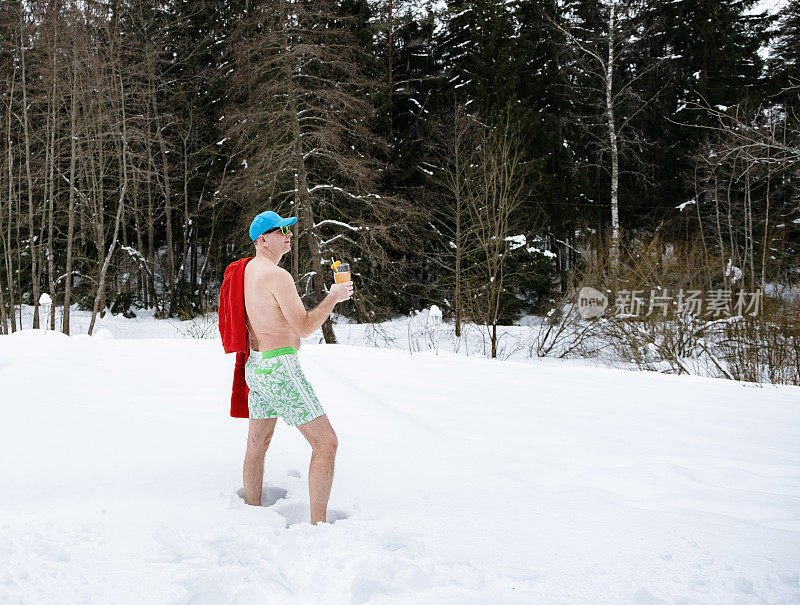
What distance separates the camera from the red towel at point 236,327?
119 inches

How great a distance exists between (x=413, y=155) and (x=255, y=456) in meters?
18.3

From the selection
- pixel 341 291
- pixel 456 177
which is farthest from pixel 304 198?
pixel 341 291

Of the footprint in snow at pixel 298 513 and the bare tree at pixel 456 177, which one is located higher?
the bare tree at pixel 456 177

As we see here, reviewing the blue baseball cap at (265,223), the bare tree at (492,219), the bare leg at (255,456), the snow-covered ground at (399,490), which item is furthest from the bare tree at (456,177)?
the blue baseball cap at (265,223)

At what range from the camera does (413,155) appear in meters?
20.4

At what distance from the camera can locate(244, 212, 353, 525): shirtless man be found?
2.89 meters

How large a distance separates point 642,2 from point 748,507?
22921 millimetres

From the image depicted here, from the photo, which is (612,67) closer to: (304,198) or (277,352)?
(304,198)

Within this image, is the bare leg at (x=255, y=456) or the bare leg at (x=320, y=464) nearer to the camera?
the bare leg at (x=320, y=464)

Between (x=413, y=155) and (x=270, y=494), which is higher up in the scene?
(x=413, y=155)

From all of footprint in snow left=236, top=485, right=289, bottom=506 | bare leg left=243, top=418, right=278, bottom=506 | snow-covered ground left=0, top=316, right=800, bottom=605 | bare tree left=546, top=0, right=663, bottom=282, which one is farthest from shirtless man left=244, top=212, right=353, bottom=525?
bare tree left=546, top=0, right=663, bottom=282

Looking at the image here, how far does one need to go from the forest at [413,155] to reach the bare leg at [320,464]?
9.64m

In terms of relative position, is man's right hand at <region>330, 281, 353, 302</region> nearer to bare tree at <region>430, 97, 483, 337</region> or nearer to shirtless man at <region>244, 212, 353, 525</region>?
shirtless man at <region>244, 212, 353, 525</region>

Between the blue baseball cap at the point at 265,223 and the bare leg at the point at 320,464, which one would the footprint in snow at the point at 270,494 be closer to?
the bare leg at the point at 320,464
